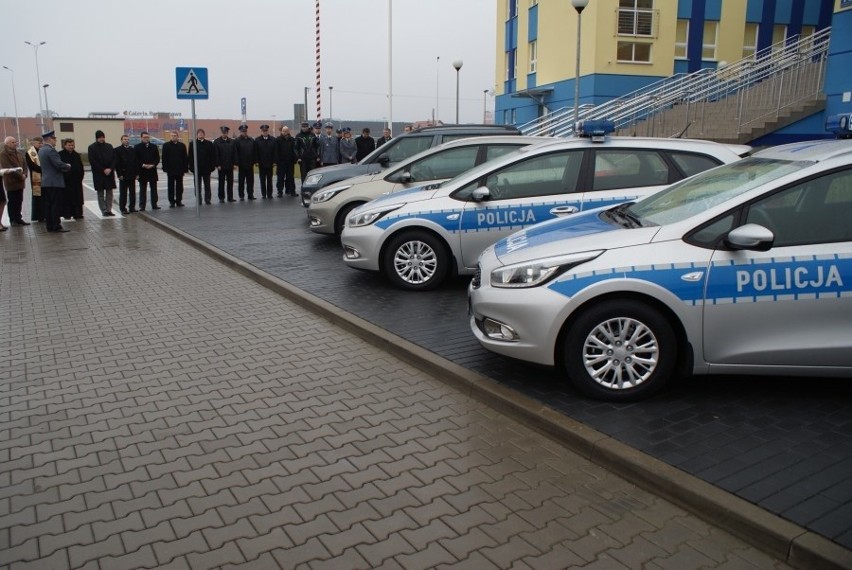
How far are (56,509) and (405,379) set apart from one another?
2603 millimetres

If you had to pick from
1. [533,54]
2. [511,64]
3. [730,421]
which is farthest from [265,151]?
[511,64]

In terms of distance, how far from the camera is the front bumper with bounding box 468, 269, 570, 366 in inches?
193

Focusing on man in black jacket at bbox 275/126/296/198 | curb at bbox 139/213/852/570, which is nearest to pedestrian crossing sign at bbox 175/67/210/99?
man in black jacket at bbox 275/126/296/198

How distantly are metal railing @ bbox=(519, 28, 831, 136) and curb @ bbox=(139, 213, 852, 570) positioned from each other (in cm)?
1345

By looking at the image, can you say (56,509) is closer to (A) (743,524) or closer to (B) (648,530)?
(B) (648,530)

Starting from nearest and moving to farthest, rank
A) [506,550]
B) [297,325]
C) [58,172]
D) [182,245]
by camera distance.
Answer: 1. [506,550]
2. [297,325]
3. [182,245]
4. [58,172]

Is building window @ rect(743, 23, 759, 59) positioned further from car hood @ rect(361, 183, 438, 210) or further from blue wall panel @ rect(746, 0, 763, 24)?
car hood @ rect(361, 183, 438, 210)

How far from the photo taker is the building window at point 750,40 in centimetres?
3066

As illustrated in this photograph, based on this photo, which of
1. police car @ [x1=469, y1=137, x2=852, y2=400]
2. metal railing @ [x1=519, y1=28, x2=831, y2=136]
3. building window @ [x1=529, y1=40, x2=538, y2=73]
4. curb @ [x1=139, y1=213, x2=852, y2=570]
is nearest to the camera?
curb @ [x1=139, y1=213, x2=852, y2=570]

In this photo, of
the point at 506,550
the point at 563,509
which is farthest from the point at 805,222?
the point at 506,550

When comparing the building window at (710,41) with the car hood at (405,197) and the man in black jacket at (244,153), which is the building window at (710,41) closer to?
the man in black jacket at (244,153)

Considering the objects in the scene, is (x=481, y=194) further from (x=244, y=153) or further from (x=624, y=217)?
(x=244, y=153)

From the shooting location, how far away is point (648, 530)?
3.52 meters

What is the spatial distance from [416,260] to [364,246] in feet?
2.10
